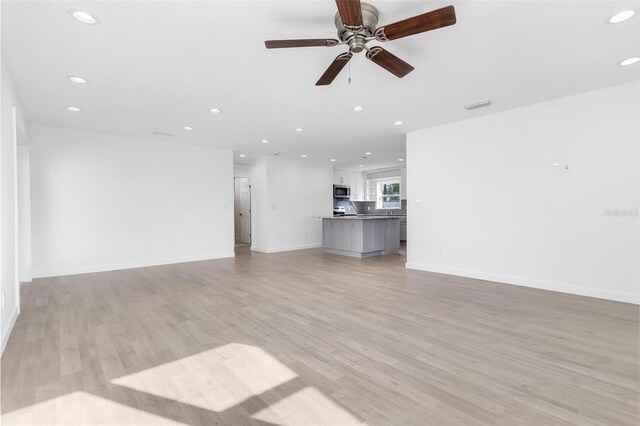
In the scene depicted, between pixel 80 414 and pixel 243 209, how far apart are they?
28.6ft

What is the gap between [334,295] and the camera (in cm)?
401

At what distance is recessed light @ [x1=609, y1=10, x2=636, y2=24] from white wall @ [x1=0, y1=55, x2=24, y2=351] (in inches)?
201

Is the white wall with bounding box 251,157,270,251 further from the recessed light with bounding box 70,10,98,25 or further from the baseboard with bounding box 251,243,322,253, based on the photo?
the recessed light with bounding box 70,10,98,25

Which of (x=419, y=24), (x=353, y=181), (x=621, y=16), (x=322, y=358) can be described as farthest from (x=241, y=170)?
(x=621, y=16)

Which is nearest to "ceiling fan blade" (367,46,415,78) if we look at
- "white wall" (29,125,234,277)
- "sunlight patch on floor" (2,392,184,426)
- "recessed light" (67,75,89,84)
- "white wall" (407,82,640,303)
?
"sunlight patch on floor" (2,392,184,426)

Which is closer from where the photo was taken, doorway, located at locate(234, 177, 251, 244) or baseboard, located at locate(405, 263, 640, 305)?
baseboard, located at locate(405, 263, 640, 305)

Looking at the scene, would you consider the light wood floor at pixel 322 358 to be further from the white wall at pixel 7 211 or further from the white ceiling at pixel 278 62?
the white ceiling at pixel 278 62

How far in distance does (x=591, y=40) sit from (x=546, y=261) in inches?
112

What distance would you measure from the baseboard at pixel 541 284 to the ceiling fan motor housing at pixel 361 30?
4158 millimetres

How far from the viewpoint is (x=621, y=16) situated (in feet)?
7.62

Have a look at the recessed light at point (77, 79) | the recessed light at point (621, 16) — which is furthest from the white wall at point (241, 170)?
the recessed light at point (621, 16)

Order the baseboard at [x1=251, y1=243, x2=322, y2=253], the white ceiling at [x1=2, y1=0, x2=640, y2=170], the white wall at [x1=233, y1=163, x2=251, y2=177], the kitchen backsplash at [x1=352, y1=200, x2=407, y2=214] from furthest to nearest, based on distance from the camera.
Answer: the kitchen backsplash at [x1=352, y1=200, x2=407, y2=214] → the white wall at [x1=233, y1=163, x2=251, y2=177] → the baseboard at [x1=251, y1=243, x2=322, y2=253] → the white ceiling at [x1=2, y1=0, x2=640, y2=170]

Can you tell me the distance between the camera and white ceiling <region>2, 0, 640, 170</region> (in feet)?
7.39

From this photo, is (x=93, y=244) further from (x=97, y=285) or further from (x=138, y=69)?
(x=138, y=69)
